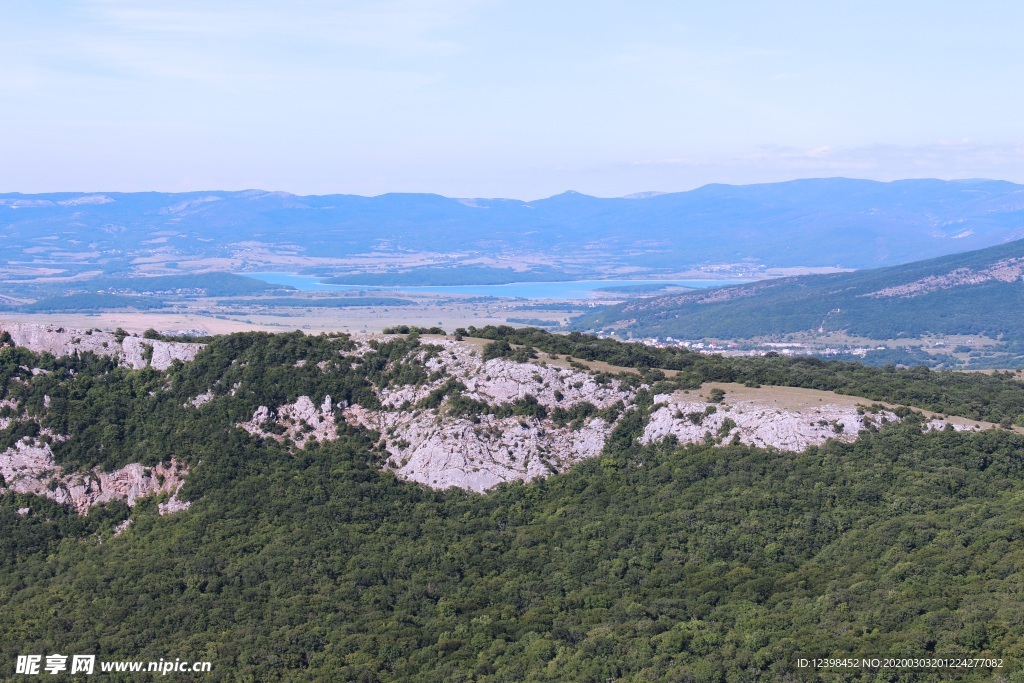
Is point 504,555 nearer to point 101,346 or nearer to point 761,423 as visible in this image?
point 761,423

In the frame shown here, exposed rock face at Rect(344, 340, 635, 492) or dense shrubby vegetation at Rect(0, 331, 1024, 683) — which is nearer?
dense shrubby vegetation at Rect(0, 331, 1024, 683)

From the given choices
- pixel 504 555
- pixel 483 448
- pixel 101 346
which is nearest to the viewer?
pixel 504 555

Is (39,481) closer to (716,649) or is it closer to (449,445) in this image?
(449,445)

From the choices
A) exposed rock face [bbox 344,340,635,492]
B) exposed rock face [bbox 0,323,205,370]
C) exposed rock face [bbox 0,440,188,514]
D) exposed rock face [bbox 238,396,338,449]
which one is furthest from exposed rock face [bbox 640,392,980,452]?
exposed rock face [bbox 0,323,205,370]

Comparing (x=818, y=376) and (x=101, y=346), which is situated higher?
(x=101, y=346)

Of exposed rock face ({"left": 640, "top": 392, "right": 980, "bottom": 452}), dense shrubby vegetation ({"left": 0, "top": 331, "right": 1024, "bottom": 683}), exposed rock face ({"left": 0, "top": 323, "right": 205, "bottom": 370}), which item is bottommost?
dense shrubby vegetation ({"left": 0, "top": 331, "right": 1024, "bottom": 683})

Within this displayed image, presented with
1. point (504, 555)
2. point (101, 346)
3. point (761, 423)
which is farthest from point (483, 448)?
point (101, 346)

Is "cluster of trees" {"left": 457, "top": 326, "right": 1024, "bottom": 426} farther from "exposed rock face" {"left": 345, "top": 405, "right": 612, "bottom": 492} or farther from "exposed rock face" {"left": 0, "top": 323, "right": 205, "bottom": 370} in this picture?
"exposed rock face" {"left": 0, "top": 323, "right": 205, "bottom": 370}
